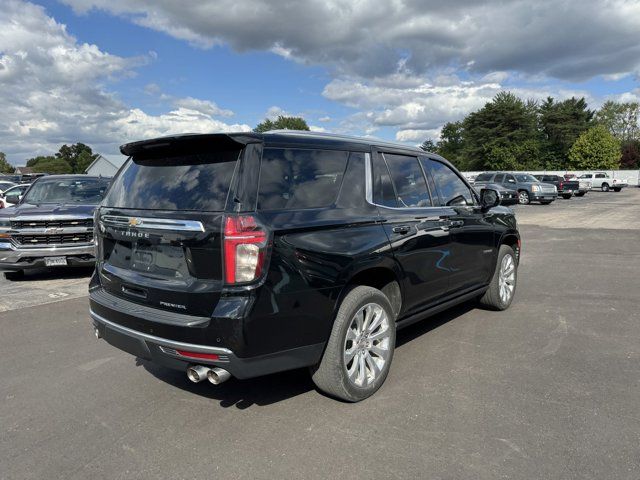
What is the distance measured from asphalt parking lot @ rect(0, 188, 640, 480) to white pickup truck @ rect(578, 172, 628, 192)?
155ft

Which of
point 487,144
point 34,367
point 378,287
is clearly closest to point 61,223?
point 34,367

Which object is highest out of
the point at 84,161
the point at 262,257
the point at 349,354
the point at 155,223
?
the point at 84,161

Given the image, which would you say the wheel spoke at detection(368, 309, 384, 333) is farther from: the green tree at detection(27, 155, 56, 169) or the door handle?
the green tree at detection(27, 155, 56, 169)

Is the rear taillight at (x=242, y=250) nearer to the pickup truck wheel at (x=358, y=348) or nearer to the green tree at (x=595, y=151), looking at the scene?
the pickup truck wheel at (x=358, y=348)

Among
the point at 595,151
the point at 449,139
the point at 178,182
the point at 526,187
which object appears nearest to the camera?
the point at 178,182

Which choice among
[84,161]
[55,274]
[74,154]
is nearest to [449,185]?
[55,274]

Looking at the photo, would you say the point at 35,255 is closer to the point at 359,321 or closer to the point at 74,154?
the point at 359,321

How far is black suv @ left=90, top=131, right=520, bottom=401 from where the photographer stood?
113 inches

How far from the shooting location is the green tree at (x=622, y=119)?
329 ft

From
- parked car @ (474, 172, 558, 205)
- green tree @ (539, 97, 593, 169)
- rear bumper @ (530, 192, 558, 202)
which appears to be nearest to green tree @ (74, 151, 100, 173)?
green tree @ (539, 97, 593, 169)

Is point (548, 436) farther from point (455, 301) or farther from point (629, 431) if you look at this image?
point (455, 301)

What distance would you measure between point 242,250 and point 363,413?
148 cm

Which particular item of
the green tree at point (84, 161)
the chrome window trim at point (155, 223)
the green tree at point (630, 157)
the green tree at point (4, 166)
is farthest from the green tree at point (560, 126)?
the green tree at point (4, 166)

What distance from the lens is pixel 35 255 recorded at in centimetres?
759
